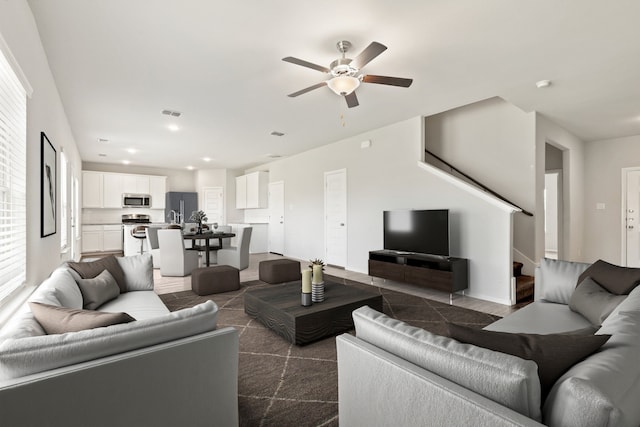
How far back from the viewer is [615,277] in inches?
88.5

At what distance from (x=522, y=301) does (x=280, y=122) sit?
4.42 metres

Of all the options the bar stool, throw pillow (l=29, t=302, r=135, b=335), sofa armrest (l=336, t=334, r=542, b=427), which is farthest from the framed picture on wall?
the bar stool

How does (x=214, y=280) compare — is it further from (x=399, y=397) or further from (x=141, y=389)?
(x=399, y=397)

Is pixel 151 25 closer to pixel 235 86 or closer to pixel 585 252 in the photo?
pixel 235 86

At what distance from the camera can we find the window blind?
73.7 inches

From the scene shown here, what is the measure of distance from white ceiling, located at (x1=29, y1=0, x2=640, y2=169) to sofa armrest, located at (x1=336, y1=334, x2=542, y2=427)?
2.33 metres

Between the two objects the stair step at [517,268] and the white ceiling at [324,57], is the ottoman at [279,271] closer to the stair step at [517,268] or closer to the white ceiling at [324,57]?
the white ceiling at [324,57]

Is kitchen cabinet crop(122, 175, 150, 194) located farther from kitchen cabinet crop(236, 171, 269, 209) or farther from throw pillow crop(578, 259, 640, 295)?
throw pillow crop(578, 259, 640, 295)

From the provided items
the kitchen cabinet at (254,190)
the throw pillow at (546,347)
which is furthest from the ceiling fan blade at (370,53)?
the kitchen cabinet at (254,190)

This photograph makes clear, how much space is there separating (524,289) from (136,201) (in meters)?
10.0

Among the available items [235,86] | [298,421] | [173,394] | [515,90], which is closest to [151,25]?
[235,86]

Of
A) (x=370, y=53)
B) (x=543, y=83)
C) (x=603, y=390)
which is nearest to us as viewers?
(x=603, y=390)

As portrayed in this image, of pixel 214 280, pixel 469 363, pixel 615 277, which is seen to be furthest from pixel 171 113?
pixel 615 277

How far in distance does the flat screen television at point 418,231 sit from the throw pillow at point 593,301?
6.61 ft
